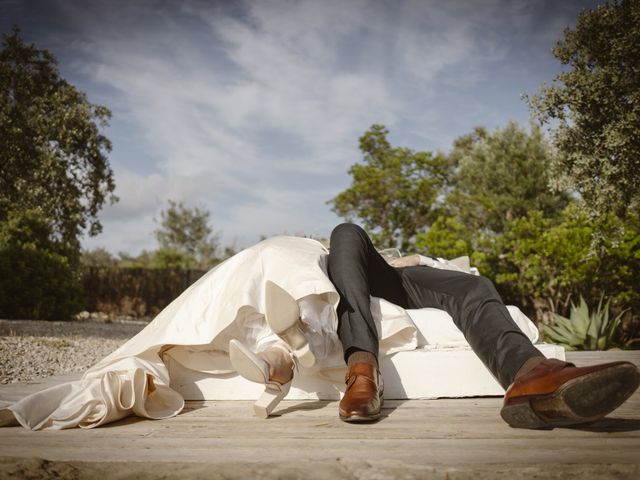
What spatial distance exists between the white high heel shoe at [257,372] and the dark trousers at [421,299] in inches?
11.9

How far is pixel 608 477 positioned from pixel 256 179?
60.2 ft

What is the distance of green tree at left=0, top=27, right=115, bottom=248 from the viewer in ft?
38.9

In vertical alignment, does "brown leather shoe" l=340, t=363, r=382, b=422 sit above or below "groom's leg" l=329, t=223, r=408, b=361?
below

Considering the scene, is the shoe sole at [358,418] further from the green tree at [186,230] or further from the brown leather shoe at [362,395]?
the green tree at [186,230]

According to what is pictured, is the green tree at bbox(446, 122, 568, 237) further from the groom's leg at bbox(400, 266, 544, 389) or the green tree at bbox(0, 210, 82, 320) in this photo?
the groom's leg at bbox(400, 266, 544, 389)

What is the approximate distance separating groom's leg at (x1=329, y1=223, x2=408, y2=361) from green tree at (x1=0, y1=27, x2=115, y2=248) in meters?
11.9

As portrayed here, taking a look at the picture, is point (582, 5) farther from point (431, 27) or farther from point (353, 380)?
point (353, 380)

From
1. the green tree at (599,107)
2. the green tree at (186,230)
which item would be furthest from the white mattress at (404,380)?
the green tree at (186,230)

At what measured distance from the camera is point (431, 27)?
6.29 meters

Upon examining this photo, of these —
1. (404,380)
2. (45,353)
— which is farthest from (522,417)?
(45,353)

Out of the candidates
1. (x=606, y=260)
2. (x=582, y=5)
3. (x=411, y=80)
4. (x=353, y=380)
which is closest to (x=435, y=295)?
(x=353, y=380)

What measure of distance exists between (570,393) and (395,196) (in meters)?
15.1

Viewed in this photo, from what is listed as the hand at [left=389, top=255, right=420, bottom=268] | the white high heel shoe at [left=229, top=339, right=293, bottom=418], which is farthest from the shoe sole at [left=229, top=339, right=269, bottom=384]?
the hand at [left=389, top=255, right=420, bottom=268]

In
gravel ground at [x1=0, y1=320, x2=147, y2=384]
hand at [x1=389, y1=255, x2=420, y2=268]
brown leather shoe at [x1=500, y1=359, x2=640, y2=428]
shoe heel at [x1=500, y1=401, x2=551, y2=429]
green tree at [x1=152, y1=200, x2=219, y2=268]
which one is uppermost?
green tree at [x1=152, y1=200, x2=219, y2=268]
